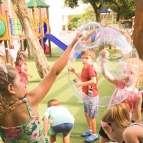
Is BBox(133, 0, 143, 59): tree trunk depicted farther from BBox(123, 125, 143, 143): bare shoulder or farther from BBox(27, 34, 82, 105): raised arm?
BBox(27, 34, 82, 105): raised arm

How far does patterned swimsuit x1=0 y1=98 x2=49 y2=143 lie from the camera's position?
4.90 ft

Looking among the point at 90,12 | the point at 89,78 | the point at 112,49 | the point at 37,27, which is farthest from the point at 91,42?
the point at 90,12

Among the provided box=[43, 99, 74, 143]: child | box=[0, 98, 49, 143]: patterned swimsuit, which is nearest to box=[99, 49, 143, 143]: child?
box=[43, 99, 74, 143]: child

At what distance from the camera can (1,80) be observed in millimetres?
1396

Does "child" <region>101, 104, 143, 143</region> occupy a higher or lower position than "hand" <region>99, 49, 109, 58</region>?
lower

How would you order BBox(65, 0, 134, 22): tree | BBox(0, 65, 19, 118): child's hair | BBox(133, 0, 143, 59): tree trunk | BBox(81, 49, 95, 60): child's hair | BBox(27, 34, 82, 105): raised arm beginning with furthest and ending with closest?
1. BBox(65, 0, 134, 22): tree
2. BBox(133, 0, 143, 59): tree trunk
3. BBox(81, 49, 95, 60): child's hair
4. BBox(27, 34, 82, 105): raised arm
5. BBox(0, 65, 19, 118): child's hair

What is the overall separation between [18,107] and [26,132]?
179 millimetres

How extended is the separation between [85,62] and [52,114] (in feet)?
2.40

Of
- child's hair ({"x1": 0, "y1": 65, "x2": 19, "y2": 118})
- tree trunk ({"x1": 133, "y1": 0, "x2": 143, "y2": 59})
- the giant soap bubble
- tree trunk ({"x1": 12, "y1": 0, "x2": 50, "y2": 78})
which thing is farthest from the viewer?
tree trunk ({"x1": 12, "y1": 0, "x2": 50, "y2": 78})

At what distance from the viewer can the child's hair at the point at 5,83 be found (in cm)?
140

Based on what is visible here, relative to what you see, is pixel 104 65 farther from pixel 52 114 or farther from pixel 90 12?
pixel 90 12

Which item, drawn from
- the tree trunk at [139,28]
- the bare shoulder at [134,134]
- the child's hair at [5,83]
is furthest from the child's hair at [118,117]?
the tree trunk at [139,28]

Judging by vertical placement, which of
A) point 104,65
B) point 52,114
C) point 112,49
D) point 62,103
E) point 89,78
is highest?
point 112,49

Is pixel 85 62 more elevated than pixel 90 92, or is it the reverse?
pixel 85 62
